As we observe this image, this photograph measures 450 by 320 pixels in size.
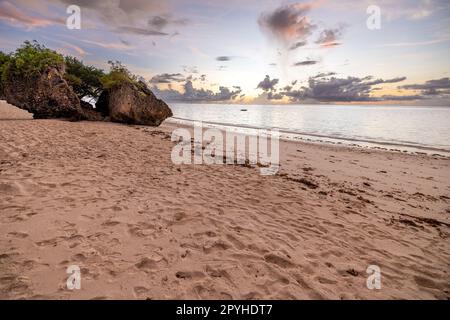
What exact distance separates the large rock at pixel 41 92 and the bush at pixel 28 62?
256 mm

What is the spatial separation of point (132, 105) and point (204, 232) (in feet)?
54.9

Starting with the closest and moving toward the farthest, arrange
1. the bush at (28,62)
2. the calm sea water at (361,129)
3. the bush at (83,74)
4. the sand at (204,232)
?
the sand at (204,232) < the bush at (28,62) < the bush at (83,74) < the calm sea water at (361,129)

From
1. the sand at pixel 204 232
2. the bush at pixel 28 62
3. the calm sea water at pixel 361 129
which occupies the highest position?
the bush at pixel 28 62

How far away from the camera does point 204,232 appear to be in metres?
4.69

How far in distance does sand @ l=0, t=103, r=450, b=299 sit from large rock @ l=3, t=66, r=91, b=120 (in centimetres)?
903

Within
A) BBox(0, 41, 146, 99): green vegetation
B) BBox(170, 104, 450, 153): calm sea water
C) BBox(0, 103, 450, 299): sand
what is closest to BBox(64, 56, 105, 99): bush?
BBox(0, 41, 146, 99): green vegetation

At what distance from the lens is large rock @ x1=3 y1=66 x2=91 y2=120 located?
16.1 m

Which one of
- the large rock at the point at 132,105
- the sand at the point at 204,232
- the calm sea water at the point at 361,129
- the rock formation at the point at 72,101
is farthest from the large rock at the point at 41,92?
the calm sea water at the point at 361,129

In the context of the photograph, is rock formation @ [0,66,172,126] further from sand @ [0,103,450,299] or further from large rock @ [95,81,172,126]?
sand @ [0,103,450,299]

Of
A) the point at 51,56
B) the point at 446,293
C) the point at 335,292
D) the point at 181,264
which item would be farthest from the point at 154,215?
the point at 51,56

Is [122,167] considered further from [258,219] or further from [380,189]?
[380,189]

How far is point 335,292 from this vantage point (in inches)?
136

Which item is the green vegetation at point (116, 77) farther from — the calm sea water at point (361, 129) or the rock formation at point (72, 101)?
the calm sea water at point (361, 129)

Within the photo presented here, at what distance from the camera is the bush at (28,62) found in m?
15.9
